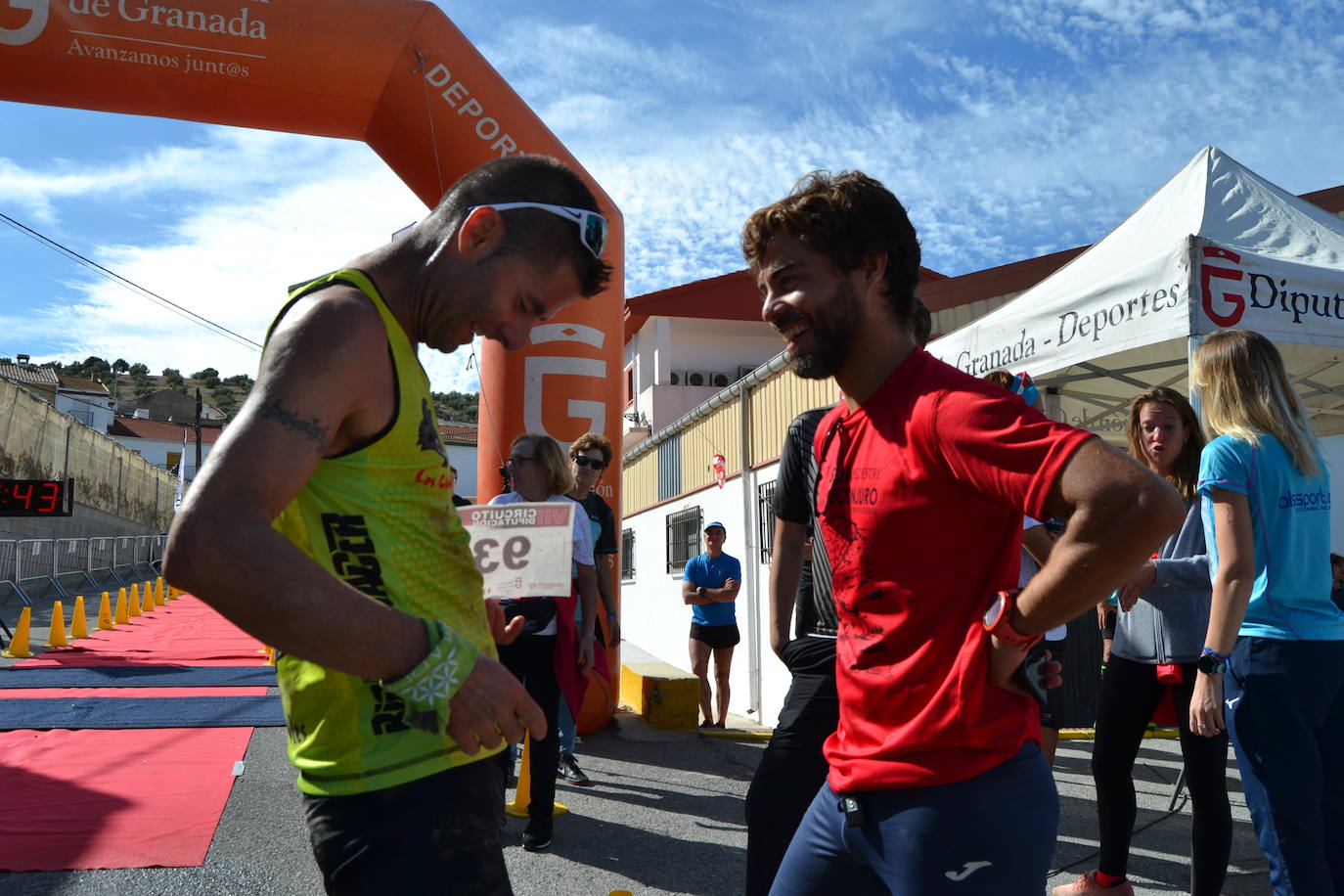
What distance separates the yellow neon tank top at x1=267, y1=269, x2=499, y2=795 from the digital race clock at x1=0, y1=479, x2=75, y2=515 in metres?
15.3

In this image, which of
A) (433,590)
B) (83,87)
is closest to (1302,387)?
(433,590)

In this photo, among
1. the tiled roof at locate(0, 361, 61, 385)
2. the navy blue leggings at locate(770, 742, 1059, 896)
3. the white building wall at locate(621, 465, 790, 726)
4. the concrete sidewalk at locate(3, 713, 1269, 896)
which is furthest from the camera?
the tiled roof at locate(0, 361, 61, 385)

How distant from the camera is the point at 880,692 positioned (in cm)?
158

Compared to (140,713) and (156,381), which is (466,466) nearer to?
(140,713)

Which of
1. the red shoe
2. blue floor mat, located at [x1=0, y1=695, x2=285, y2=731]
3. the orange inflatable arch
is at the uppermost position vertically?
the orange inflatable arch

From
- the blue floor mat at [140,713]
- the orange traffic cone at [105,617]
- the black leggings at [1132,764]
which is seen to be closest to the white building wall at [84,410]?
the orange traffic cone at [105,617]

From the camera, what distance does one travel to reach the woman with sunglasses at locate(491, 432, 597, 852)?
450 centimetres

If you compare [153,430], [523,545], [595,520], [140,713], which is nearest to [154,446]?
[153,430]

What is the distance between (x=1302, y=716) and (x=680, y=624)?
A: 1389 centimetres

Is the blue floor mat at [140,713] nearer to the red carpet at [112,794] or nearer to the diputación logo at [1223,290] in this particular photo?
the red carpet at [112,794]

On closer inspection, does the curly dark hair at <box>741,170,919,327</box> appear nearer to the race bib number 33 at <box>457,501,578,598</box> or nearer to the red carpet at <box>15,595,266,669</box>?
the race bib number 33 at <box>457,501,578,598</box>

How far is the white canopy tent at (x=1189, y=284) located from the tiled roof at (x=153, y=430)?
71.6 metres

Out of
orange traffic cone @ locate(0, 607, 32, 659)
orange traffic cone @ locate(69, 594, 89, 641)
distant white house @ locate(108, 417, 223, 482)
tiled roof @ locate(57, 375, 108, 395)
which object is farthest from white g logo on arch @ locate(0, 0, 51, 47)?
tiled roof @ locate(57, 375, 108, 395)

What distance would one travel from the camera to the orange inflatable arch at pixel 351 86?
6684mm
